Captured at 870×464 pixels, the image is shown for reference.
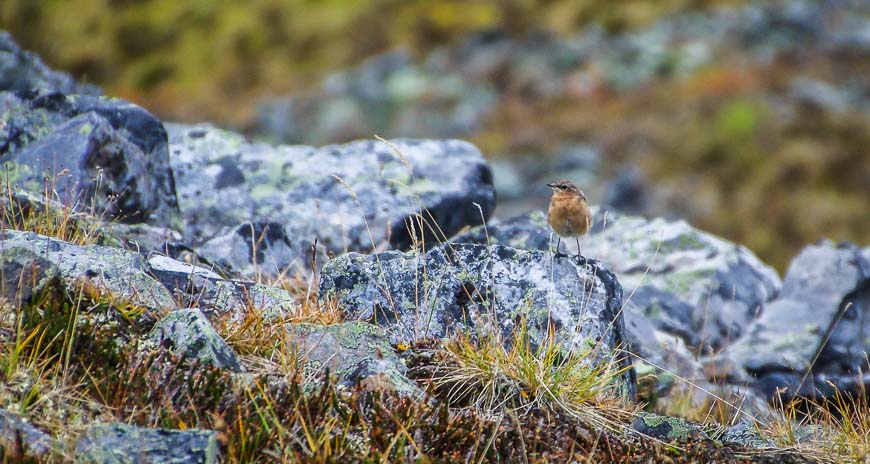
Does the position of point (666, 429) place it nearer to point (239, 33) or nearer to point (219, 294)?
point (219, 294)

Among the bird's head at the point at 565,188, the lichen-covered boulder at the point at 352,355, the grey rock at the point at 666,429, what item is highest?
the bird's head at the point at 565,188

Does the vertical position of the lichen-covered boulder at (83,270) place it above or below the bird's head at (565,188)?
below

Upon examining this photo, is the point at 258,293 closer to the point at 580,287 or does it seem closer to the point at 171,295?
the point at 171,295

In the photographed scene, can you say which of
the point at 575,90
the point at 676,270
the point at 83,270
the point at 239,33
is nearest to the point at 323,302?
the point at 83,270

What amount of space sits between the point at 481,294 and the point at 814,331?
15.2 feet

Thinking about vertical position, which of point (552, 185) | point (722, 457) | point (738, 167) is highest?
point (552, 185)

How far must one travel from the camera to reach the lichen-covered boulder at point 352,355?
5.02m

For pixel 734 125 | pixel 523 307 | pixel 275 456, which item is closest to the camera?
pixel 275 456

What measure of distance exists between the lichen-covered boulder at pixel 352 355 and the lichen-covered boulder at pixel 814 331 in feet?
13.5

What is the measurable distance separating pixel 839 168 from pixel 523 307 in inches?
731

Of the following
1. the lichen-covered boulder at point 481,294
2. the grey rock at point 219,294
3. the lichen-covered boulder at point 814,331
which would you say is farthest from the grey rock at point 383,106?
the grey rock at point 219,294

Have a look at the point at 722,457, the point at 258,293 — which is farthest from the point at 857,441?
the point at 258,293

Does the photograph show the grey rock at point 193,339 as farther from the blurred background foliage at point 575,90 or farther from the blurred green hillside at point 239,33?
the blurred green hillside at point 239,33

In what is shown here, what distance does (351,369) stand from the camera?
5098 millimetres
